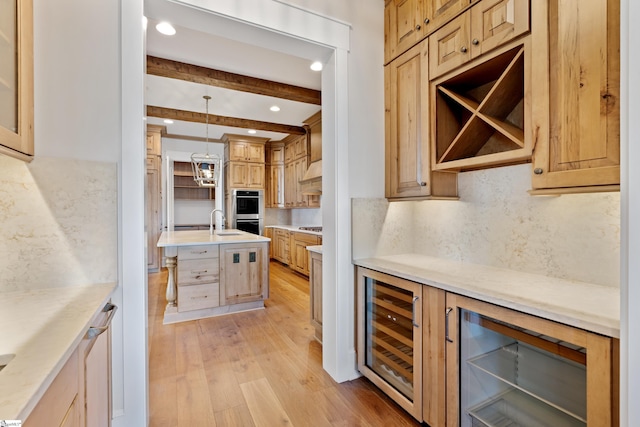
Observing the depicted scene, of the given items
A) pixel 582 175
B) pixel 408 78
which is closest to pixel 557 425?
pixel 582 175

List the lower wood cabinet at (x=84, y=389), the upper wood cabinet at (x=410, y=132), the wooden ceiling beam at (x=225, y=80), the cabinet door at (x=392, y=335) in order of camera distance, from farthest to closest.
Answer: the wooden ceiling beam at (x=225, y=80) → the upper wood cabinet at (x=410, y=132) → the cabinet door at (x=392, y=335) → the lower wood cabinet at (x=84, y=389)

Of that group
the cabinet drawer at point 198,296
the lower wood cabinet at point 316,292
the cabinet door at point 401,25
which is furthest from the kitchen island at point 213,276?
the cabinet door at point 401,25

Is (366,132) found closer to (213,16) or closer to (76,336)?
(213,16)

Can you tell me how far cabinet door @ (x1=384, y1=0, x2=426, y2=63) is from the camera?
1968mm

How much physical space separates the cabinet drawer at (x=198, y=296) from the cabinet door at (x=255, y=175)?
133 inches

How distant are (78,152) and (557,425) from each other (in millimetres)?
2426

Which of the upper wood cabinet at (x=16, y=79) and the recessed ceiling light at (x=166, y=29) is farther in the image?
the recessed ceiling light at (x=166, y=29)

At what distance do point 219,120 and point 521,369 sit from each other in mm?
5067

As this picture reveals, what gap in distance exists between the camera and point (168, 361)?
245cm

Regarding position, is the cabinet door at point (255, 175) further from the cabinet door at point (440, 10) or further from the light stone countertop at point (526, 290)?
the cabinet door at point (440, 10)

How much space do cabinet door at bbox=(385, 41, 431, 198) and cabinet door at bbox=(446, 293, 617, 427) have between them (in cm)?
87

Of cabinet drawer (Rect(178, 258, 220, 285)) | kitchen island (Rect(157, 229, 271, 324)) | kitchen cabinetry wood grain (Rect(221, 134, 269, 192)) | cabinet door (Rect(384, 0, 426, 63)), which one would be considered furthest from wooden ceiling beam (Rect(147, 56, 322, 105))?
kitchen cabinetry wood grain (Rect(221, 134, 269, 192))

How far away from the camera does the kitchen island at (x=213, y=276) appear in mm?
3383

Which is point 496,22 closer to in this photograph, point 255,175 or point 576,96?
point 576,96
